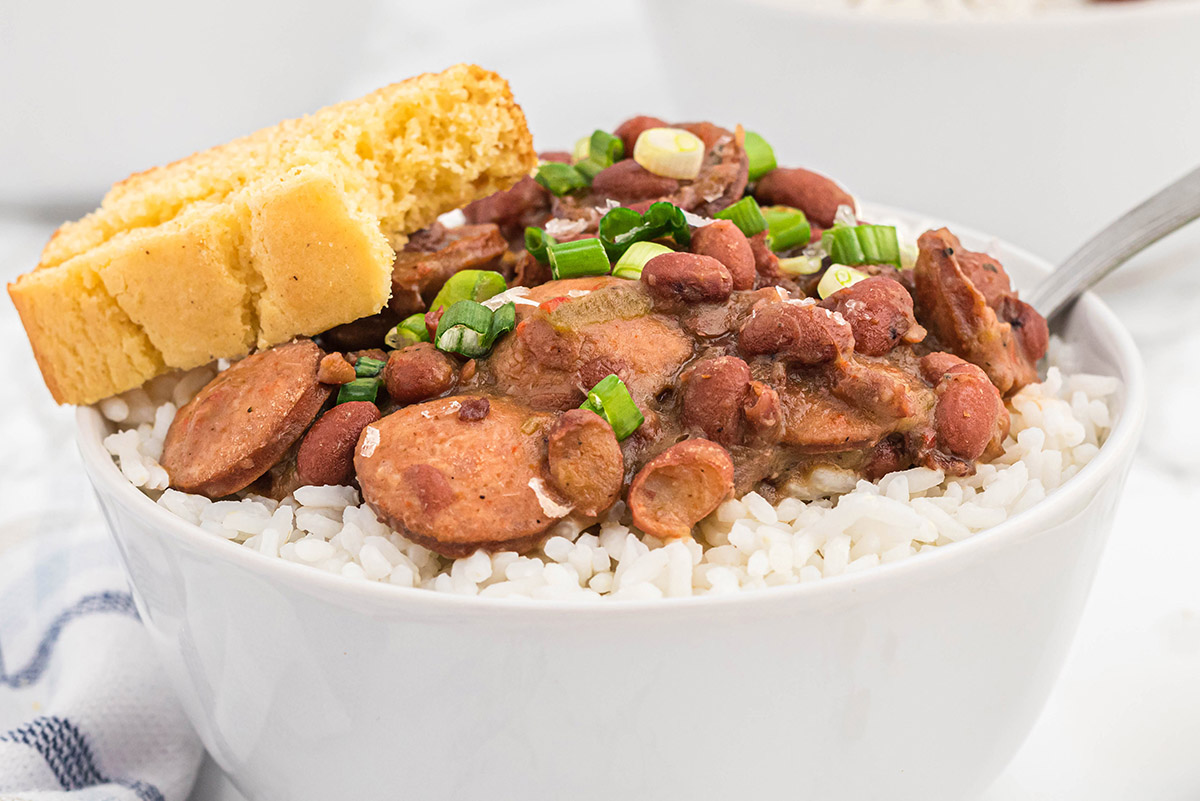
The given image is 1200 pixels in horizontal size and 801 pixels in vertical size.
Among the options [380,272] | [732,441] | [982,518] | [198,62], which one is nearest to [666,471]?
[732,441]

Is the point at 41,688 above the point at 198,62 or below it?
below

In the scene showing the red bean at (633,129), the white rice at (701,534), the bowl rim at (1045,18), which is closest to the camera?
the white rice at (701,534)

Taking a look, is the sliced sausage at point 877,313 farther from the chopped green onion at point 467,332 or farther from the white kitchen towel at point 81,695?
the white kitchen towel at point 81,695

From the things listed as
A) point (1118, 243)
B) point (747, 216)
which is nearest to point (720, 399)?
point (747, 216)

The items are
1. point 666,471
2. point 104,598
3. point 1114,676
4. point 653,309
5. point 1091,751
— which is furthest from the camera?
point 104,598

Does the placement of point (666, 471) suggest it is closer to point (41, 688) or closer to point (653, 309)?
point (653, 309)

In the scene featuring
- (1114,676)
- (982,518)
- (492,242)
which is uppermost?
(492,242)

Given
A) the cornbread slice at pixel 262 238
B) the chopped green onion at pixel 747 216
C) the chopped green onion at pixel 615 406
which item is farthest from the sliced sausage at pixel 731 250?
the cornbread slice at pixel 262 238

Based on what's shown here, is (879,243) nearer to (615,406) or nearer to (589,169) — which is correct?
(589,169)
